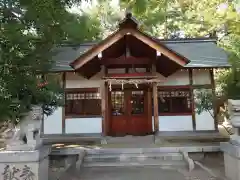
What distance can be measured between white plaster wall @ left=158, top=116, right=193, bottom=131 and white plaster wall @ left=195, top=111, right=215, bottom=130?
0.36 m

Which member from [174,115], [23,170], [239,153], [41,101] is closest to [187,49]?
[174,115]

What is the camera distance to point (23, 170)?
5.55 meters

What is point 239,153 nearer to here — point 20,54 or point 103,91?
point 20,54

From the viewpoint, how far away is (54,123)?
11961mm

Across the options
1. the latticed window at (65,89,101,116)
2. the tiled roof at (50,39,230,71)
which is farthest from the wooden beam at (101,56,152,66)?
the latticed window at (65,89,101,116)

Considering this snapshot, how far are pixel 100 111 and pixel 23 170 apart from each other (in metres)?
6.55

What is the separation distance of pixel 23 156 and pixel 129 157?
3.78 metres

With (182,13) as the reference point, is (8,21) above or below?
below

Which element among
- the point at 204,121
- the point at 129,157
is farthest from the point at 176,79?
the point at 129,157

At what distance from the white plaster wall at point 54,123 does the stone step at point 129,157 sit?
4058 millimetres

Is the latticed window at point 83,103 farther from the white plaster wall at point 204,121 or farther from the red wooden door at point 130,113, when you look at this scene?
the white plaster wall at point 204,121

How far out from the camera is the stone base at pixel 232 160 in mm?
5845

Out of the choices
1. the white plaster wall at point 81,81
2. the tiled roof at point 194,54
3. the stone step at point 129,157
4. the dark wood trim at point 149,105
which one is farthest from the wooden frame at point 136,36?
the stone step at point 129,157

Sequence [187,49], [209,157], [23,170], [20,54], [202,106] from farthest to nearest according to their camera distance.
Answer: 1. [187,49]
2. [202,106]
3. [209,157]
4. [23,170]
5. [20,54]
